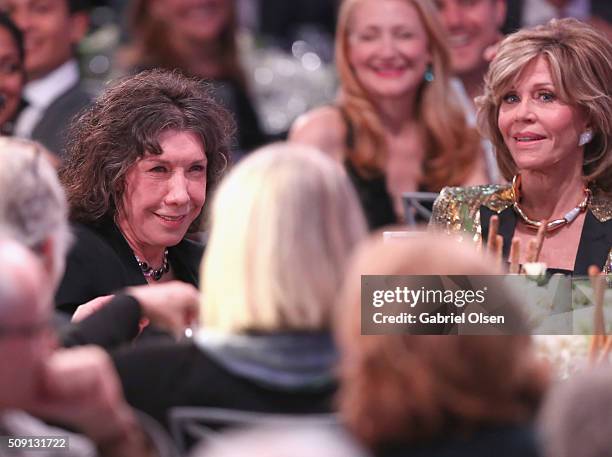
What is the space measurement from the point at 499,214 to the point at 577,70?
0.44 m

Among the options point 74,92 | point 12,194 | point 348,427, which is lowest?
point 348,427

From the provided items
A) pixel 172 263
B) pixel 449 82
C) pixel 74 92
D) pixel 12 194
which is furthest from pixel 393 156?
pixel 12 194

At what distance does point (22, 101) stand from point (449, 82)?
6.07 feet

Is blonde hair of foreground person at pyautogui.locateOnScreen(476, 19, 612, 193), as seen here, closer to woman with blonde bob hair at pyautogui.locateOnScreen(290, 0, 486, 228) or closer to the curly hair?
the curly hair

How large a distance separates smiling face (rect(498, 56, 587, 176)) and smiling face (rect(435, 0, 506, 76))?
2178 mm

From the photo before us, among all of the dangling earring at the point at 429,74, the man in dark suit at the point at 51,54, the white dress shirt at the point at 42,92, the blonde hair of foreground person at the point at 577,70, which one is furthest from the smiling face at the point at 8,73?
the blonde hair of foreground person at the point at 577,70

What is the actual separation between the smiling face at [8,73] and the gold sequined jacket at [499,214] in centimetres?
229

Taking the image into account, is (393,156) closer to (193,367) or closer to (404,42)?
(404,42)

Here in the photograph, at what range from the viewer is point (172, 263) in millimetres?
3312

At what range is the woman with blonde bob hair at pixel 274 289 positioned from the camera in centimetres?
192

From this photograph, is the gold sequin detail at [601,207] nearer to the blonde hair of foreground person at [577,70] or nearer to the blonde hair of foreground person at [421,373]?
the blonde hair of foreground person at [577,70]

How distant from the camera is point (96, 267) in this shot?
9.97ft

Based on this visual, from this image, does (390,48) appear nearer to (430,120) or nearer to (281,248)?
(430,120)

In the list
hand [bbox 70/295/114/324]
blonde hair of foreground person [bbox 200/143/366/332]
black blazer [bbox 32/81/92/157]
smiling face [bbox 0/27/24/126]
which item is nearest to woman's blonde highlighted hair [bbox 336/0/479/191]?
black blazer [bbox 32/81/92/157]
